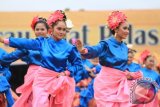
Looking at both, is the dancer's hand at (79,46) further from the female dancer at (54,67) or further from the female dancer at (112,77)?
the female dancer at (112,77)

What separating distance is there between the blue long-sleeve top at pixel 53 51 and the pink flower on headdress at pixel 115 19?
710 mm

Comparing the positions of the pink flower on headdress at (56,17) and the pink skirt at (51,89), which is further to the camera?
the pink flower on headdress at (56,17)

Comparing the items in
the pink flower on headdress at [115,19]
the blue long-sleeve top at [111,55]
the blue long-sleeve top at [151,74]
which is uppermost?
the pink flower on headdress at [115,19]

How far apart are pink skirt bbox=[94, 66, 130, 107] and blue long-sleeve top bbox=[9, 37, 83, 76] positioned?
1.24 ft

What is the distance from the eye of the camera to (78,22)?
54.5ft

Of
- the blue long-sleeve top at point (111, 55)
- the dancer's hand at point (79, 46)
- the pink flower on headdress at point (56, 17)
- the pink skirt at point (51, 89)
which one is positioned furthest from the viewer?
the blue long-sleeve top at point (111, 55)

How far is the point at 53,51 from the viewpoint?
32.5 ft

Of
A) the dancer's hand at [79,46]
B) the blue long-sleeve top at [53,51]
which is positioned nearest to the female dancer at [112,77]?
the blue long-sleeve top at [53,51]

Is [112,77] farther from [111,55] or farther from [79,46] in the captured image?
[79,46]

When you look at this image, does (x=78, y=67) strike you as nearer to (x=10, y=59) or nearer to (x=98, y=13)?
(x=10, y=59)

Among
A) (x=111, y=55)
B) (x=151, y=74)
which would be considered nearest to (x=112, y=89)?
(x=111, y=55)

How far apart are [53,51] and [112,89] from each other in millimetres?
893

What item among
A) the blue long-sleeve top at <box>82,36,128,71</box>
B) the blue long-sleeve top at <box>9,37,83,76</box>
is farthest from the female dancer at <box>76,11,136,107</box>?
the blue long-sleeve top at <box>9,37,83,76</box>

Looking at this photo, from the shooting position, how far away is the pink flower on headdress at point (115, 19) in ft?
34.4
